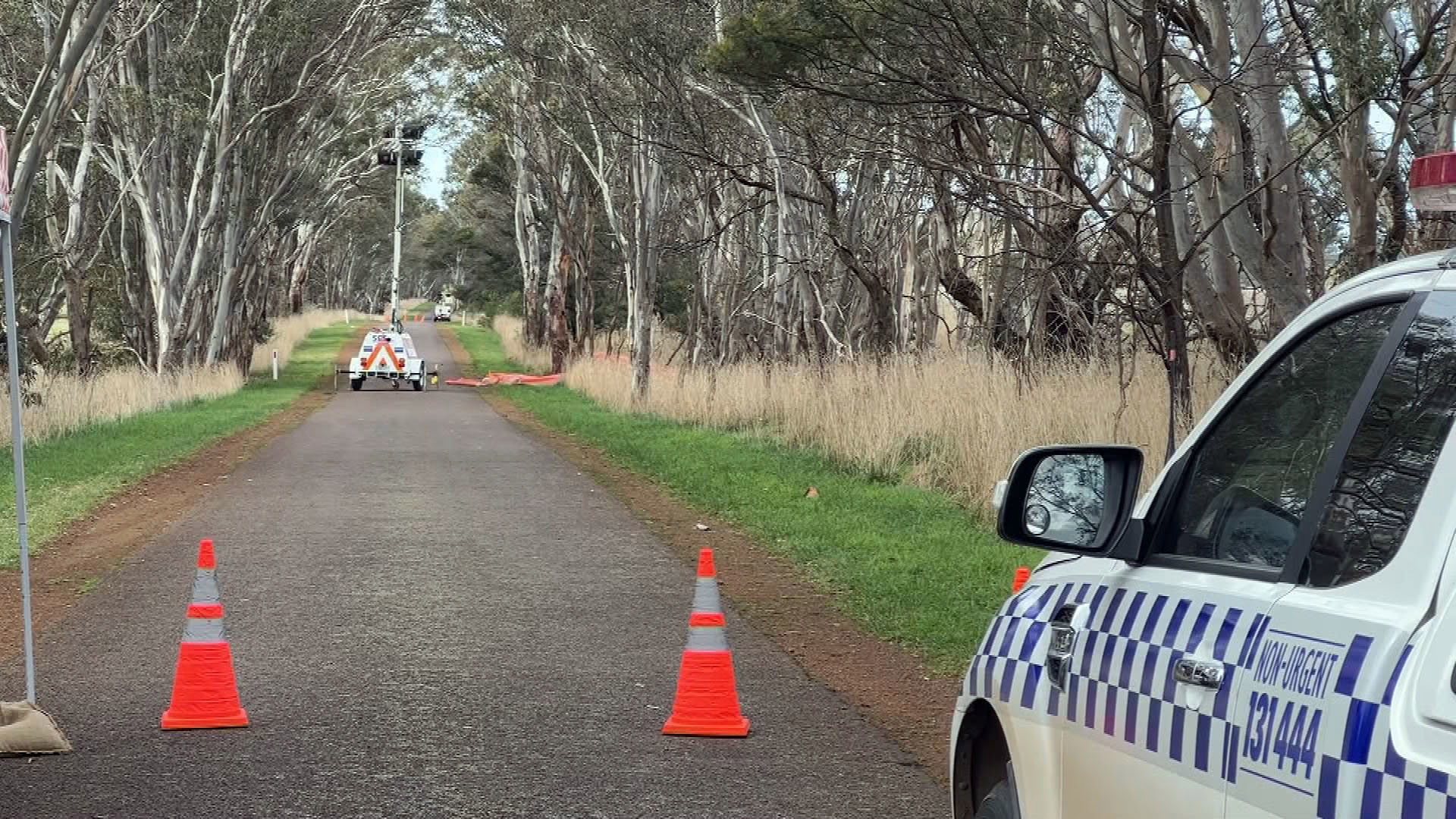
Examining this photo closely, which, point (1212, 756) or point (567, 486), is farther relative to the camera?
point (567, 486)

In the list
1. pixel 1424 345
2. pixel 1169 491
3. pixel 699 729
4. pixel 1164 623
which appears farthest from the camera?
pixel 699 729

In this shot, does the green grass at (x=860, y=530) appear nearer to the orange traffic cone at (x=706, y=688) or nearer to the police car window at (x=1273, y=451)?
the orange traffic cone at (x=706, y=688)

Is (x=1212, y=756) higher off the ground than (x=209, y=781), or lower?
higher

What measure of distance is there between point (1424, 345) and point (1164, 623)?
710 mm

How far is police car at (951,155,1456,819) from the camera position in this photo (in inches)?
90.2

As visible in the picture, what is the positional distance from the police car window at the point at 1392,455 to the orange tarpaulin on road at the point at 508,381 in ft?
127

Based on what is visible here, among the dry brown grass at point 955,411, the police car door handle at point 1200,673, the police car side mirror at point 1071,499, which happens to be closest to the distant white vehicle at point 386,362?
the dry brown grass at point 955,411

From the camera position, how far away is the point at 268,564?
12.1 meters

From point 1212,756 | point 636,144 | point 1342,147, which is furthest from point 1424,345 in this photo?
point 636,144

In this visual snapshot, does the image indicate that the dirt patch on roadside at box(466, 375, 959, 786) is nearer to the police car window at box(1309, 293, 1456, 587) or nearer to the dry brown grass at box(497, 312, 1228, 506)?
the dry brown grass at box(497, 312, 1228, 506)

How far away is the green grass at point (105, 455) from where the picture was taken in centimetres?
1485

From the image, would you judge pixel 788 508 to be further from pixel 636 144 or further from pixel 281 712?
pixel 636 144

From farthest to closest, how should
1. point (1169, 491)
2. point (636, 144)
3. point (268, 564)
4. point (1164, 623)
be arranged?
point (636, 144), point (268, 564), point (1169, 491), point (1164, 623)

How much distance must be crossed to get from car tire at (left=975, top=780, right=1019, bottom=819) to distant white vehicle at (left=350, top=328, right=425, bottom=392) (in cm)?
3663
